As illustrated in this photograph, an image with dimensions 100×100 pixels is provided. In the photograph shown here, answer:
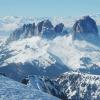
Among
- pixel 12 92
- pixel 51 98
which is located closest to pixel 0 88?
pixel 12 92

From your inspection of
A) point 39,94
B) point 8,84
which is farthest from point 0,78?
point 39,94

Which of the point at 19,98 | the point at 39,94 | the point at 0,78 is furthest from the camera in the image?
the point at 0,78

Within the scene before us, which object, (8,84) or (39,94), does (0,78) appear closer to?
(8,84)

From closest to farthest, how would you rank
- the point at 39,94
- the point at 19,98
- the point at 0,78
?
the point at 19,98 → the point at 39,94 → the point at 0,78

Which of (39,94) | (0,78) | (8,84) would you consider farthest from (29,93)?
(0,78)

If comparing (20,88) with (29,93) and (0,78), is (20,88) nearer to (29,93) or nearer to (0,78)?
(29,93)

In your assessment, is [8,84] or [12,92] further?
[8,84]

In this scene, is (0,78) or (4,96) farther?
(0,78)
